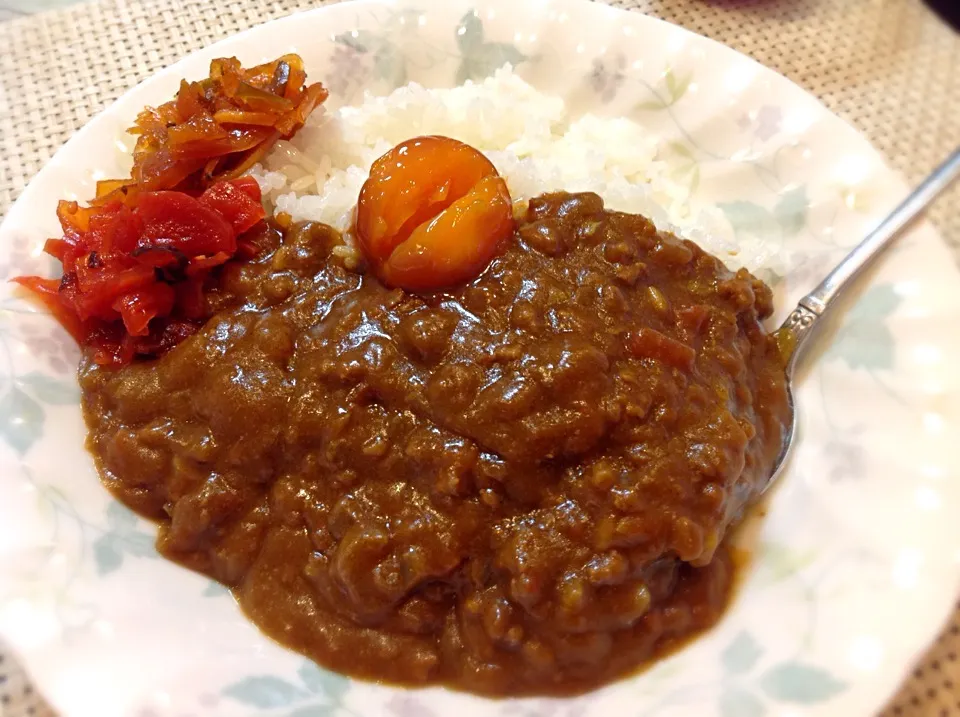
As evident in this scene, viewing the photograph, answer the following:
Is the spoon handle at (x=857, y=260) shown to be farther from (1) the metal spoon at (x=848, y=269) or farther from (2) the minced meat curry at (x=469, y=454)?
(2) the minced meat curry at (x=469, y=454)

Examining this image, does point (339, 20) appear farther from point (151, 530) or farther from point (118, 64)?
point (151, 530)

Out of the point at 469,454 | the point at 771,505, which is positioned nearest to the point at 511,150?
the point at 469,454

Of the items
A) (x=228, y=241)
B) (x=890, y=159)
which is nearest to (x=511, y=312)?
(x=228, y=241)

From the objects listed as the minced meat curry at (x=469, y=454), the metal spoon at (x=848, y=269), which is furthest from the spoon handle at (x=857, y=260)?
the minced meat curry at (x=469, y=454)

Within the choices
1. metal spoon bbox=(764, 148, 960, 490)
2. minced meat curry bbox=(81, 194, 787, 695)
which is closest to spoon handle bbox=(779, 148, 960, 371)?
metal spoon bbox=(764, 148, 960, 490)

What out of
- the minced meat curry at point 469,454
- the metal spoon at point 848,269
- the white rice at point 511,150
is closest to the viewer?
the minced meat curry at point 469,454

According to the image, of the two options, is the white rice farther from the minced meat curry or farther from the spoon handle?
the minced meat curry
